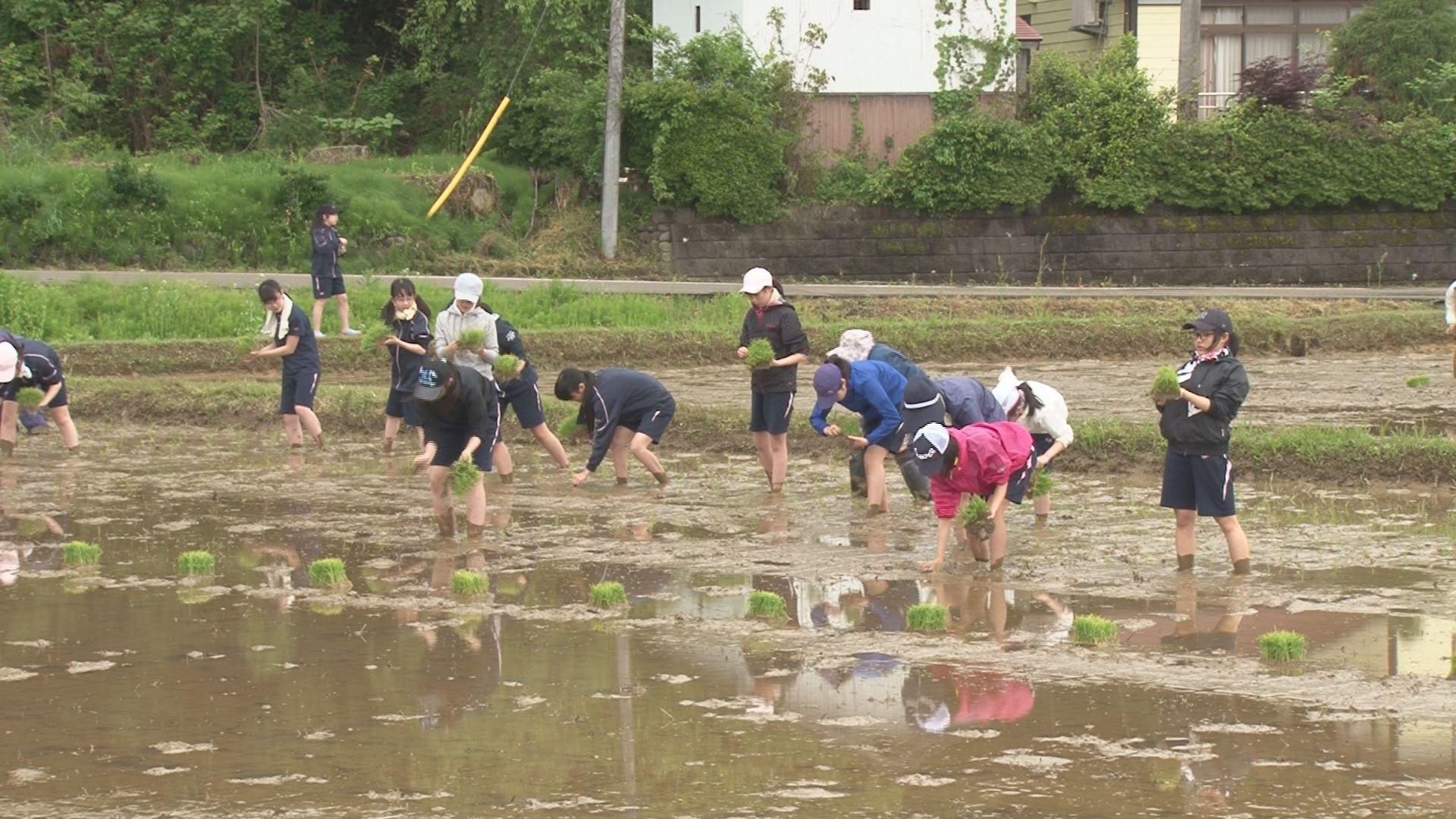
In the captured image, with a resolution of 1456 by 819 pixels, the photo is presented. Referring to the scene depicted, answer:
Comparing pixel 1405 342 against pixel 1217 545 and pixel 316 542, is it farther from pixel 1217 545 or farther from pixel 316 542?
pixel 316 542

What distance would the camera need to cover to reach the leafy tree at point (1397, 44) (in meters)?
30.0

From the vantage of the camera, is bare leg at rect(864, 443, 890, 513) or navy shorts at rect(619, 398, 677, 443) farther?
navy shorts at rect(619, 398, 677, 443)

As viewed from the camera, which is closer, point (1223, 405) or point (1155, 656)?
point (1155, 656)

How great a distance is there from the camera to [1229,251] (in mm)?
28797

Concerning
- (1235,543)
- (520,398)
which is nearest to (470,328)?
(520,398)

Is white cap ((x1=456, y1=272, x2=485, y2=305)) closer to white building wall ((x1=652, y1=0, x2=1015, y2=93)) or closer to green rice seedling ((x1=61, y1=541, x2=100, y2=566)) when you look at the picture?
green rice seedling ((x1=61, y1=541, x2=100, y2=566))

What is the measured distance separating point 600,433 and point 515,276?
15.8m

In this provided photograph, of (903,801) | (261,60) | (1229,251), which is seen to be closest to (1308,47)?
(1229,251)

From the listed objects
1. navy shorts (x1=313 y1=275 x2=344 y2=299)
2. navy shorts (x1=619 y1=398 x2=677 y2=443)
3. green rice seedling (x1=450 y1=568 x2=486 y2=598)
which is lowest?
green rice seedling (x1=450 y1=568 x2=486 y2=598)

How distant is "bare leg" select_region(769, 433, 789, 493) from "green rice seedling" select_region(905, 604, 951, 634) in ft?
13.2

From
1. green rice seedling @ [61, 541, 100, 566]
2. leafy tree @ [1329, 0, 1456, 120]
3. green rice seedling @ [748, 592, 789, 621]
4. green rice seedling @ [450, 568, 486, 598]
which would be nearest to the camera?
green rice seedling @ [748, 592, 789, 621]

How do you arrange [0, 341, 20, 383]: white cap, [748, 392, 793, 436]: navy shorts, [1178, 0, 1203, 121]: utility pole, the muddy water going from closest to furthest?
[748, 392, 793, 436]: navy shorts
[0, 341, 20, 383]: white cap
the muddy water
[1178, 0, 1203, 121]: utility pole

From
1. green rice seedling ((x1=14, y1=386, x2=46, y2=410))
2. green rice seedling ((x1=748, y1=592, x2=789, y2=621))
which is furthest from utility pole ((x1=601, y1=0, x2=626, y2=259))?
green rice seedling ((x1=748, y1=592, x2=789, y2=621))

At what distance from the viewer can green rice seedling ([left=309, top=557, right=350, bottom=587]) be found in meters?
9.23
